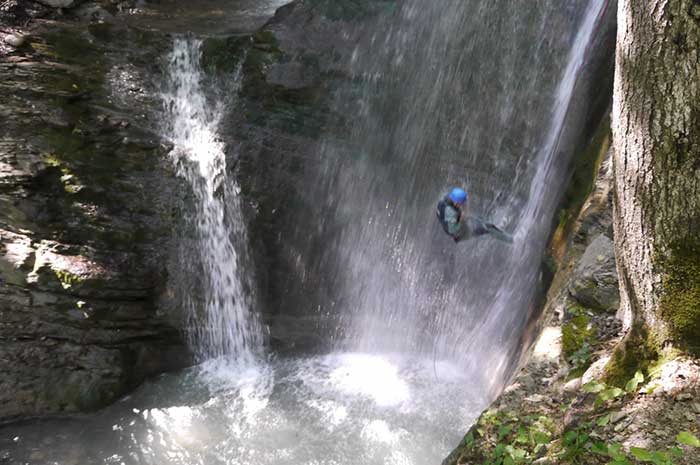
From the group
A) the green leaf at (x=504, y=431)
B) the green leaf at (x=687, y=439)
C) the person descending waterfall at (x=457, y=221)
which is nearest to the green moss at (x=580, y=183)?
the person descending waterfall at (x=457, y=221)

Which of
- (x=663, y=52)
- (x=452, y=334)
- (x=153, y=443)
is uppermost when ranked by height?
(x=663, y=52)

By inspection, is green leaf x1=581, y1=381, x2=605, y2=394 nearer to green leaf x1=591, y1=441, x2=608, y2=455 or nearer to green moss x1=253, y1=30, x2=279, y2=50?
green leaf x1=591, y1=441, x2=608, y2=455

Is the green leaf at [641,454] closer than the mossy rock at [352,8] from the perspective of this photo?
Yes

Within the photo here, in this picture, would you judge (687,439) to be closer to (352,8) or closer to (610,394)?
(610,394)

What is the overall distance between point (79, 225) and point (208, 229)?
5.73ft

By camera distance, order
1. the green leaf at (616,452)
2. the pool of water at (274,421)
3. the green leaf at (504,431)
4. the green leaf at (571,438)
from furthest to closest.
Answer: the pool of water at (274,421), the green leaf at (504,431), the green leaf at (571,438), the green leaf at (616,452)

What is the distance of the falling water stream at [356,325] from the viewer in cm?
604

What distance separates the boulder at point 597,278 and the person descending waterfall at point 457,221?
73.3 inches

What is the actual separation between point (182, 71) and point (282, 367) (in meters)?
4.86

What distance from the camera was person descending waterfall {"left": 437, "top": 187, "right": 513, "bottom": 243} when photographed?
6.24 m

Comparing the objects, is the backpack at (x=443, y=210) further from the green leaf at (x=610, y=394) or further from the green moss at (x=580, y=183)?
the green leaf at (x=610, y=394)

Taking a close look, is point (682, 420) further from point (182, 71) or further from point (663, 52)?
point (182, 71)

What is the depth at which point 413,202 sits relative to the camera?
8375 mm

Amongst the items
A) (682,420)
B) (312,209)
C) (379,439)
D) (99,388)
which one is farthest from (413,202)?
(682,420)
